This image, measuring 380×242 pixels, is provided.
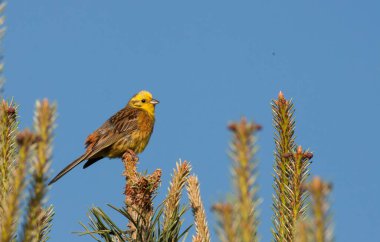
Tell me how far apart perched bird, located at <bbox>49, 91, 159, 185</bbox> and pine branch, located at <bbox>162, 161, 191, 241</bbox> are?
5.23 metres

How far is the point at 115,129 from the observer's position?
8.70m

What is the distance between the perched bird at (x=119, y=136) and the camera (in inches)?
330

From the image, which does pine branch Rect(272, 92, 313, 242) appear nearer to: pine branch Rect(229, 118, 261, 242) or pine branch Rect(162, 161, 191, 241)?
pine branch Rect(162, 161, 191, 241)

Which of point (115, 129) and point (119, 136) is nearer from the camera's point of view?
point (119, 136)

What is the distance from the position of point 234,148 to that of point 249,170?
5 centimetres

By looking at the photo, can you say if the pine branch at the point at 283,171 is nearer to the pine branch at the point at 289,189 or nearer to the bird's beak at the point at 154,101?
the pine branch at the point at 289,189

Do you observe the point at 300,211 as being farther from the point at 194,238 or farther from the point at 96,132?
the point at 96,132

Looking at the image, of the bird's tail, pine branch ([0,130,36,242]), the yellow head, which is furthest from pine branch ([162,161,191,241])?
the yellow head

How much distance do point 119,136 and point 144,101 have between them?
1559mm

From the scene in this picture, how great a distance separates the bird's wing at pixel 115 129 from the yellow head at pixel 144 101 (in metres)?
0.37

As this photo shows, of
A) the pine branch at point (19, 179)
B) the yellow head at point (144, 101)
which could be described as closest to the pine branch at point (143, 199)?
the pine branch at point (19, 179)

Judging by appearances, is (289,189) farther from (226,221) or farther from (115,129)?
(115,129)

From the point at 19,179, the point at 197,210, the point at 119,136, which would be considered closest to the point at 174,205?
the point at 197,210

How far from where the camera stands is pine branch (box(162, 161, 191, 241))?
2.47m
